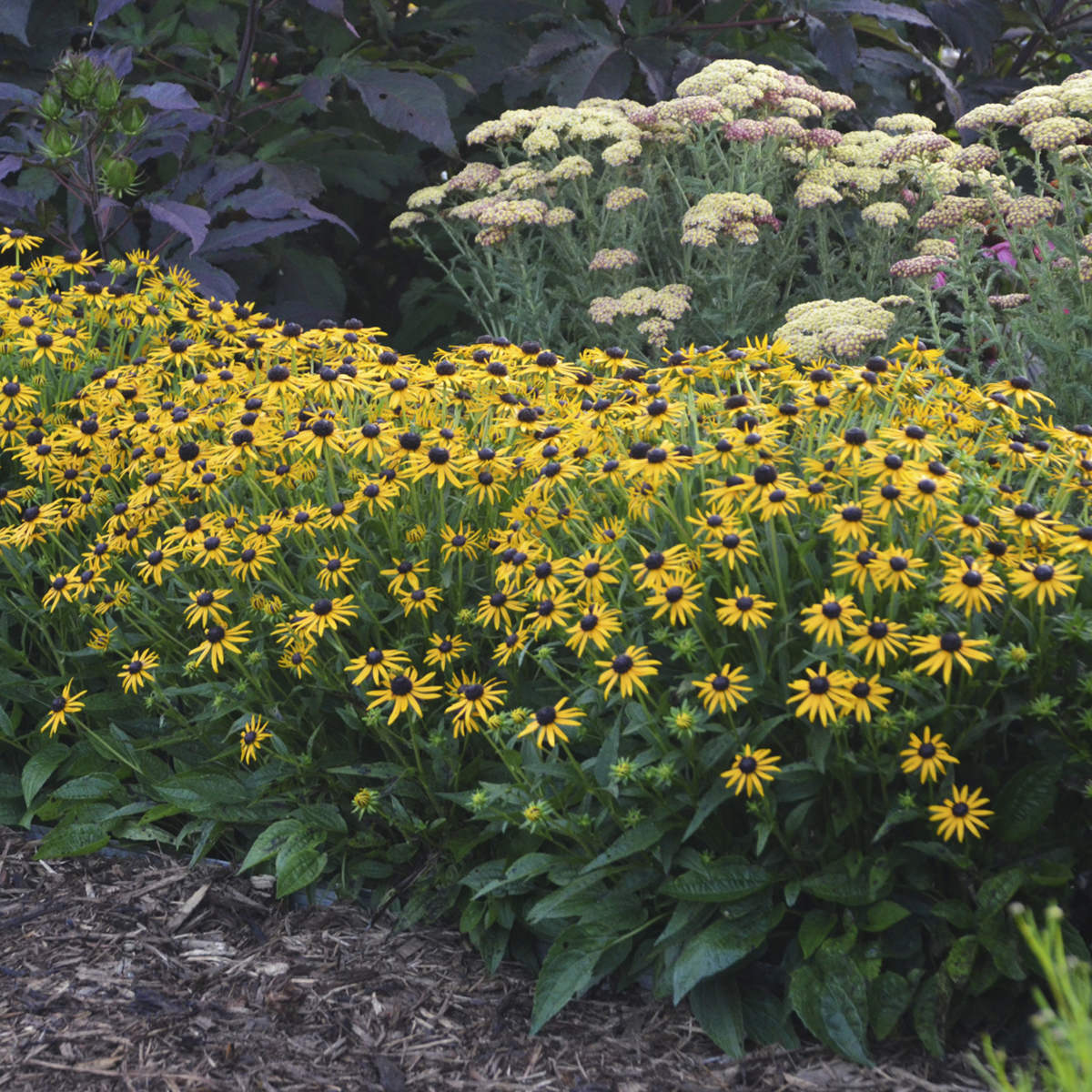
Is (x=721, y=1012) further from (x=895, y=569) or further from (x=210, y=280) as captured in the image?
(x=210, y=280)

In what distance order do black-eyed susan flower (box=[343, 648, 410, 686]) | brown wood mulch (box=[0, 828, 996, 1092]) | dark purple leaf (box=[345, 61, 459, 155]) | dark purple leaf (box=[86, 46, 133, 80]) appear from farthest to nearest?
dark purple leaf (box=[345, 61, 459, 155])
dark purple leaf (box=[86, 46, 133, 80])
black-eyed susan flower (box=[343, 648, 410, 686])
brown wood mulch (box=[0, 828, 996, 1092])

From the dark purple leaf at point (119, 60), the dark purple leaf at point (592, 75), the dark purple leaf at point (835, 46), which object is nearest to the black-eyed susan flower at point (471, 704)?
the dark purple leaf at point (119, 60)

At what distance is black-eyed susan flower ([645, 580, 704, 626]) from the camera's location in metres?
2.11

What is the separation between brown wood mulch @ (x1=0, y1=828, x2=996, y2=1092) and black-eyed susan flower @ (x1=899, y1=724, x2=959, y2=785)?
1.61 ft

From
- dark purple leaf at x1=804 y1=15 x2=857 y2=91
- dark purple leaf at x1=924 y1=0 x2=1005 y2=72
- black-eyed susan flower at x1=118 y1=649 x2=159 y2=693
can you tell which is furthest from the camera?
dark purple leaf at x1=924 y1=0 x2=1005 y2=72

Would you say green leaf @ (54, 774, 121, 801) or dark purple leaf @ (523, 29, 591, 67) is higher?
dark purple leaf @ (523, 29, 591, 67)

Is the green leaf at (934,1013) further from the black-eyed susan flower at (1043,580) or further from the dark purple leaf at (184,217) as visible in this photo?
the dark purple leaf at (184,217)

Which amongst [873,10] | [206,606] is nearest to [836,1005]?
[206,606]

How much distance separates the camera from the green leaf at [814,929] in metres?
2.17

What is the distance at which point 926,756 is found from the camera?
201cm

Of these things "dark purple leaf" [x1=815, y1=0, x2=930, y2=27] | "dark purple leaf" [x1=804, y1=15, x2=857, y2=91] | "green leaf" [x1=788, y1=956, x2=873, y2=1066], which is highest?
"dark purple leaf" [x1=815, y1=0, x2=930, y2=27]

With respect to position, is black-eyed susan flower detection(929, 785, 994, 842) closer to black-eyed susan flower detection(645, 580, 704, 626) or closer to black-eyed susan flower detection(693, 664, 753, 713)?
black-eyed susan flower detection(693, 664, 753, 713)

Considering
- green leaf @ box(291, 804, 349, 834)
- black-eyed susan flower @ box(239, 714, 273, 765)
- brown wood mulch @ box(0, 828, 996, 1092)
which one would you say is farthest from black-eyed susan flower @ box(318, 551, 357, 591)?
brown wood mulch @ box(0, 828, 996, 1092)

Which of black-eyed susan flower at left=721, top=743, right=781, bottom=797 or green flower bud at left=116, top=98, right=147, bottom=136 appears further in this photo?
green flower bud at left=116, top=98, right=147, bottom=136
